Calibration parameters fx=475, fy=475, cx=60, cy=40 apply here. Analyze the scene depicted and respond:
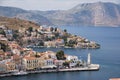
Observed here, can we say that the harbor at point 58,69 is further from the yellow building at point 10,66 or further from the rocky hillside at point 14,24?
the rocky hillside at point 14,24

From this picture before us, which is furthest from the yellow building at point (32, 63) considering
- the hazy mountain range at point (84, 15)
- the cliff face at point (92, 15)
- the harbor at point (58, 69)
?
the cliff face at point (92, 15)

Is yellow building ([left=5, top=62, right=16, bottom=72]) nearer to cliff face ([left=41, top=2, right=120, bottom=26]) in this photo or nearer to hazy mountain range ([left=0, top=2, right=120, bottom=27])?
hazy mountain range ([left=0, top=2, right=120, bottom=27])

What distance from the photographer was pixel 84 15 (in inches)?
6161

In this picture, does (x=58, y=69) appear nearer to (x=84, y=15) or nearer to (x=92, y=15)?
(x=84, y=15)

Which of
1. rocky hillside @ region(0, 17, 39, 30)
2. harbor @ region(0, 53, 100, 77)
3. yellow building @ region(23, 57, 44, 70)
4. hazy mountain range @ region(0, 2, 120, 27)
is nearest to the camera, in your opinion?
harbor @ region(0, 53, 100, 77)

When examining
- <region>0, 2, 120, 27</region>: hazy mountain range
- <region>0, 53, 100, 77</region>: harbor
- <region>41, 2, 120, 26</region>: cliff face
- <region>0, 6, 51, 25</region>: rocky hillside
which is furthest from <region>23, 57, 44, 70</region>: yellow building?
<region>41, 2, 120, 26</region>: cliff face

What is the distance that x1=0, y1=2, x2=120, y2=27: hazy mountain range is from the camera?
131 metres

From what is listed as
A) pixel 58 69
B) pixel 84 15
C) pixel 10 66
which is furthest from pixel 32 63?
pixel 84 15

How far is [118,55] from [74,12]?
5093 inches

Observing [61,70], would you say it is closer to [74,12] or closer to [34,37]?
[34,37]

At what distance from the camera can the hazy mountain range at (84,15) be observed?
131m

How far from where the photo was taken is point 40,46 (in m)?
44.4

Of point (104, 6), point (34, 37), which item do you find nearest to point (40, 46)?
point (34, 37)

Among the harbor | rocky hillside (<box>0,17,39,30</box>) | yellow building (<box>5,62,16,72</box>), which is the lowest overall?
the harbor
